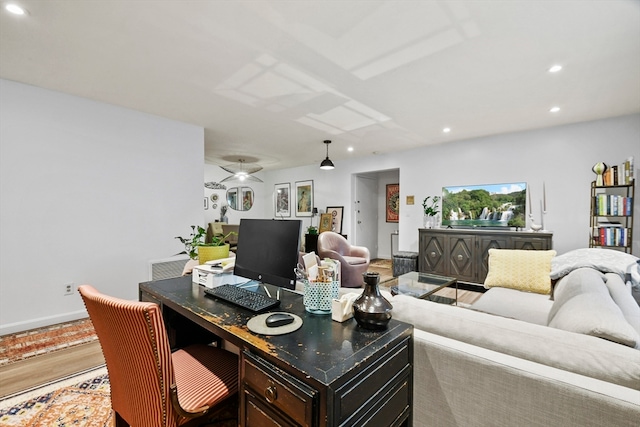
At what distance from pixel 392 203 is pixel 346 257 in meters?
2.74

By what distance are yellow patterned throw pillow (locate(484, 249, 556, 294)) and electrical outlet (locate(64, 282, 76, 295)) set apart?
174 inches

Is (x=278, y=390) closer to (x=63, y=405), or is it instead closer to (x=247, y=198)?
(x=63, y=405)

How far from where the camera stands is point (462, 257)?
4379 millimetres

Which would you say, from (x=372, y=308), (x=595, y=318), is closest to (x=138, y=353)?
(x=372, y=308)

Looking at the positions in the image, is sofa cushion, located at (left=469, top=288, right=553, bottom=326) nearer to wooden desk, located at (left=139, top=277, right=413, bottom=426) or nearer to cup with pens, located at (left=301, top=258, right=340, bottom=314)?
wooden desk, located at (left=139, top=277, right=413, bottom=426)

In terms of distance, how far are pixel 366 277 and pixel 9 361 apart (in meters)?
3.06

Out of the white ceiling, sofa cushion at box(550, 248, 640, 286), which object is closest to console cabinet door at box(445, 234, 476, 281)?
sofa cushion at box(550, 248, 640, 286)

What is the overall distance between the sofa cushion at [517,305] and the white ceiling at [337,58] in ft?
6.44

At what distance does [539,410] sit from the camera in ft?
2.86

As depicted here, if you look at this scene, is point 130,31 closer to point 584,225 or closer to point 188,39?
point 188,39

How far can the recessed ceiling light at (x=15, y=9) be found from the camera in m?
1.65

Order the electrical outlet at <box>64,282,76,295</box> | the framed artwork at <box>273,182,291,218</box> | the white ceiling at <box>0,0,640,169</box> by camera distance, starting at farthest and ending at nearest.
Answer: the framed artwork at <box>273,182,291,218</box>, the electrical outlet at <box>64,282,76,295</box>, the white ceiling at <box>0,0,640,169</box>

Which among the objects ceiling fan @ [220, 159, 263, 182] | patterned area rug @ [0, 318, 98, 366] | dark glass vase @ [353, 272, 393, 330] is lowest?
patterned area rug @ [0, 318, 98, 366]

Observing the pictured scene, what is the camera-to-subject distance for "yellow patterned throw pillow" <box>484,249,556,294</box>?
2.56 meters
